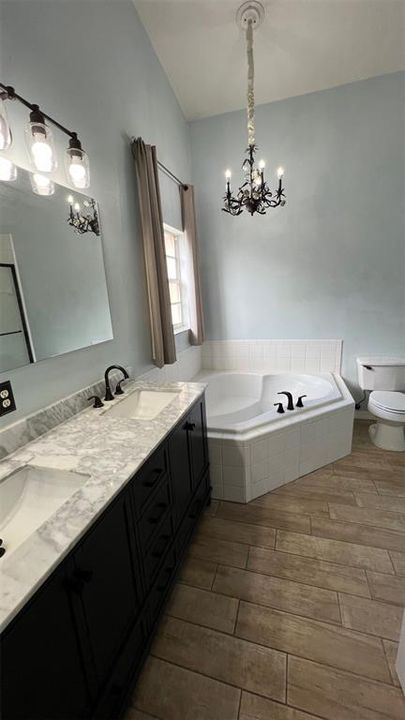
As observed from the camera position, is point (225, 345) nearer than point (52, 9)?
No

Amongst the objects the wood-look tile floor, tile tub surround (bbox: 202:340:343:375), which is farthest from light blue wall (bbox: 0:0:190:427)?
tile tub surround (bbox: 202:340:343:375)

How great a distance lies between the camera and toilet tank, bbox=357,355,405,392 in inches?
108

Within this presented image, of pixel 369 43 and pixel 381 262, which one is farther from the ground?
pixel 369 43

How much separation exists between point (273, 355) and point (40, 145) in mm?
2655

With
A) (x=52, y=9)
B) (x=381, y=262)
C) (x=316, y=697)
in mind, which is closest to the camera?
(x=316, y=697)

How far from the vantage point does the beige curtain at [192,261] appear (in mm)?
2828

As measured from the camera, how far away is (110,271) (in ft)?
5.87

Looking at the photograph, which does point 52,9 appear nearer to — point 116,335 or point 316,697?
point 116,335

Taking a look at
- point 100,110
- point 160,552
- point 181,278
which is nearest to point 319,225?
point 181,278

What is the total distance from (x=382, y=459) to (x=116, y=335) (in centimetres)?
231

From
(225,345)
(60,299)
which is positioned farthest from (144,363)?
(225,345)

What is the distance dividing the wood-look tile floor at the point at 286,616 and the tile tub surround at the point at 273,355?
55.6 inches

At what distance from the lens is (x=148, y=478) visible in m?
1.11

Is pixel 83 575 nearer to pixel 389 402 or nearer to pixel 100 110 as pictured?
pixel 100 110
